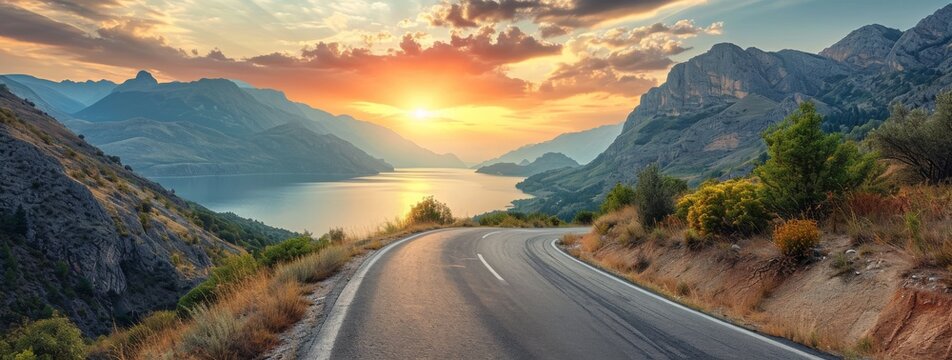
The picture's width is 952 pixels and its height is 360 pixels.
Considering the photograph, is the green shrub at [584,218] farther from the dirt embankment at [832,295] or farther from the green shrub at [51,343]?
the green shrub at [51,343]

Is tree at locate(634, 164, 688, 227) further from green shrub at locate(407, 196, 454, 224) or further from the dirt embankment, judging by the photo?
green shrub at locate(407, 196, 454, 224)

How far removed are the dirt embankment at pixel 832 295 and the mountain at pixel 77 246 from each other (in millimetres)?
53458

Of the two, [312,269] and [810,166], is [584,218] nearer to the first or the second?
[810,166]

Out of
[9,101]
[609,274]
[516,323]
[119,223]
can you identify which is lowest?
[119,223]

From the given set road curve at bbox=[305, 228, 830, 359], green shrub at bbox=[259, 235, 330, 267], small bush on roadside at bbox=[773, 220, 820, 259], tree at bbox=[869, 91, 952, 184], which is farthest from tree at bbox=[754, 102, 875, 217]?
green shrub at bbox=[259, 235, 330, 267]

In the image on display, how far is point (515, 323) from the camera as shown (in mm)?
5758

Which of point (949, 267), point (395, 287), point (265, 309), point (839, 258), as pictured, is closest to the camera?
point (949, 267)

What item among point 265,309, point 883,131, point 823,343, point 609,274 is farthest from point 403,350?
point 883,131

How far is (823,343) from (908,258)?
6.88 feet

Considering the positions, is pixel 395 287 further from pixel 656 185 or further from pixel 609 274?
pixel 656 185

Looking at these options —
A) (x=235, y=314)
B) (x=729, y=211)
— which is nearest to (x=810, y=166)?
(x=729, y=211)

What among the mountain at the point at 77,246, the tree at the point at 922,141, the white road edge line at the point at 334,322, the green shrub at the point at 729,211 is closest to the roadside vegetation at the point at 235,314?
the white road edge line at the point at 334,322

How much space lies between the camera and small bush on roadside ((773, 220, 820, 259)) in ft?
24.6

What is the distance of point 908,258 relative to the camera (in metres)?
5.91
